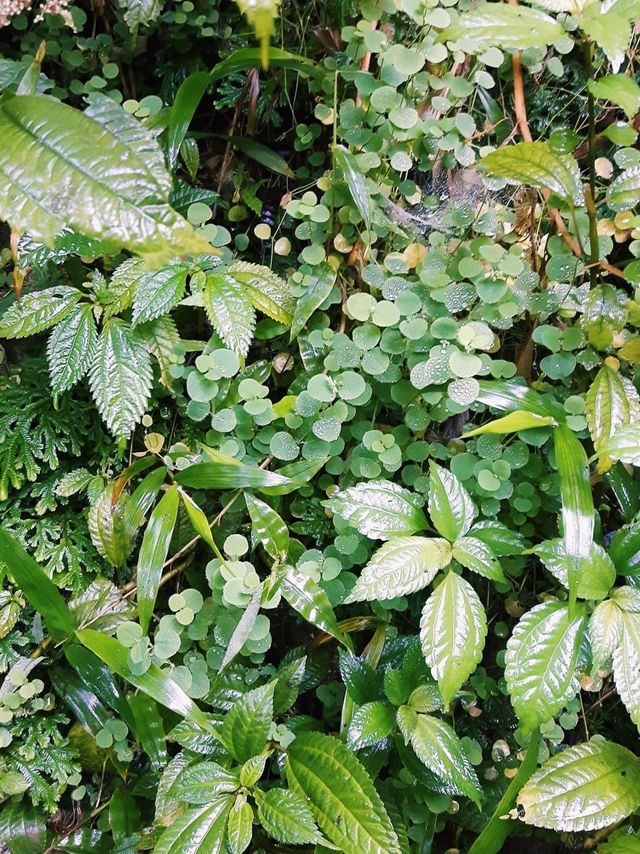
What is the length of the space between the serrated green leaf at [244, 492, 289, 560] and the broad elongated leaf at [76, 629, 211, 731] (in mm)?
262

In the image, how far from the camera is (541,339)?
1072 mm

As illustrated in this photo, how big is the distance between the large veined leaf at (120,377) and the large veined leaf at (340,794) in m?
0.60

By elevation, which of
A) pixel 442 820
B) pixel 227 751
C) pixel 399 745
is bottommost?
pixel 442 820

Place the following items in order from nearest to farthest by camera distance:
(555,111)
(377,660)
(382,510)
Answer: (382,510) → (377,660) → (555,111)

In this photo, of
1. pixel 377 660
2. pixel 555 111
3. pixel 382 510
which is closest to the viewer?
pixel 382 510

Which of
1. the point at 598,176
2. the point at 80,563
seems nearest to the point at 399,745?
the point at 80,563

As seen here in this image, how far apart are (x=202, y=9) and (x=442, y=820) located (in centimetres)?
158

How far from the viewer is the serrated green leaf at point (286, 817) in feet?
3.05

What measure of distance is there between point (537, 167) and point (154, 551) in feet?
2.87

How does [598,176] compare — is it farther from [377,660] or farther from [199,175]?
[377,660]

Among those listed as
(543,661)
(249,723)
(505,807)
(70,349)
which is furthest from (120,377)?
(505,807)

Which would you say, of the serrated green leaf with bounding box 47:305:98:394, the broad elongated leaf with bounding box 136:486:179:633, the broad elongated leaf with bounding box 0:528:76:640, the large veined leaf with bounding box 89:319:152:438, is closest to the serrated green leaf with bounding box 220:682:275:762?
the broad elongated leaf with bounding box 136:486:179:633

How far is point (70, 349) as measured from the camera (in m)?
1.07

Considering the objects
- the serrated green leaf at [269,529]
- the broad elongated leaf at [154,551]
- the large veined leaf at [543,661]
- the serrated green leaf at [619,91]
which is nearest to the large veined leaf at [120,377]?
the broad elongated leaf at [154,551]
